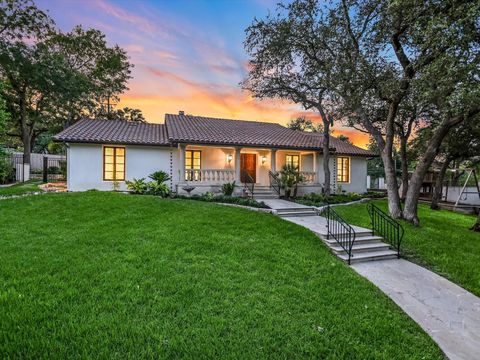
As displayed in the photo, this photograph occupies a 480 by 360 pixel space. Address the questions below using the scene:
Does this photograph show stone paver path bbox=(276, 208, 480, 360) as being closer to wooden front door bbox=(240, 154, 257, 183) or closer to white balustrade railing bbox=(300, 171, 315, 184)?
white balustrade railing bbox=(300, 171, 315, 184)

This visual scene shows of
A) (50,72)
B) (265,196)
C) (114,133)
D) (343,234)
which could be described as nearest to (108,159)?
(114,133)

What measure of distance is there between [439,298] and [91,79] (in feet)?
93.7

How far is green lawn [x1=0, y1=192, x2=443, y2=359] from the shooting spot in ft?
9.49

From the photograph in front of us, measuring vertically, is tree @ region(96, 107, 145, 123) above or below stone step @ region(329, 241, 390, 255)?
above

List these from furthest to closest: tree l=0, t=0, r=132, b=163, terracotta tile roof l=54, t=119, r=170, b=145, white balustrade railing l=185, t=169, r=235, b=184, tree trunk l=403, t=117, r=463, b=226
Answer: tree l=0, t=0, r=132, b=163 → white balustrade railing l=185, t=169, r=235, b=184 → terracotta tile roof l=54, t=119, r=170, b=145 → tree trunk l=403, t=117, r=463, b=226

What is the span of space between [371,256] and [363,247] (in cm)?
40

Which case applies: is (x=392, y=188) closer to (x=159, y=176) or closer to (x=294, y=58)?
(x=294, y=58)

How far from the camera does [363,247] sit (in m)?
6.74

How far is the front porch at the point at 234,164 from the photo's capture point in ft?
43.9

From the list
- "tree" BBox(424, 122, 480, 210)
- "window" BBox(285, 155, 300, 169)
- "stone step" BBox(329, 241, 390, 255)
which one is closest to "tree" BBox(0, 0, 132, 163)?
"window" BBox(285, 155, 300, 169)

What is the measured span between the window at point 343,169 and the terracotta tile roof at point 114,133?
1119cm

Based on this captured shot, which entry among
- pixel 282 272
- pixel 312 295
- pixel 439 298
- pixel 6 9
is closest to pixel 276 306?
pixel 312 295

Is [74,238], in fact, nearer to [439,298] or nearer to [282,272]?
[282,272]

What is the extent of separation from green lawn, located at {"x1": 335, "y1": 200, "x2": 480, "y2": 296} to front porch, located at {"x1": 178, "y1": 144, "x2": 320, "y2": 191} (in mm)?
6227
